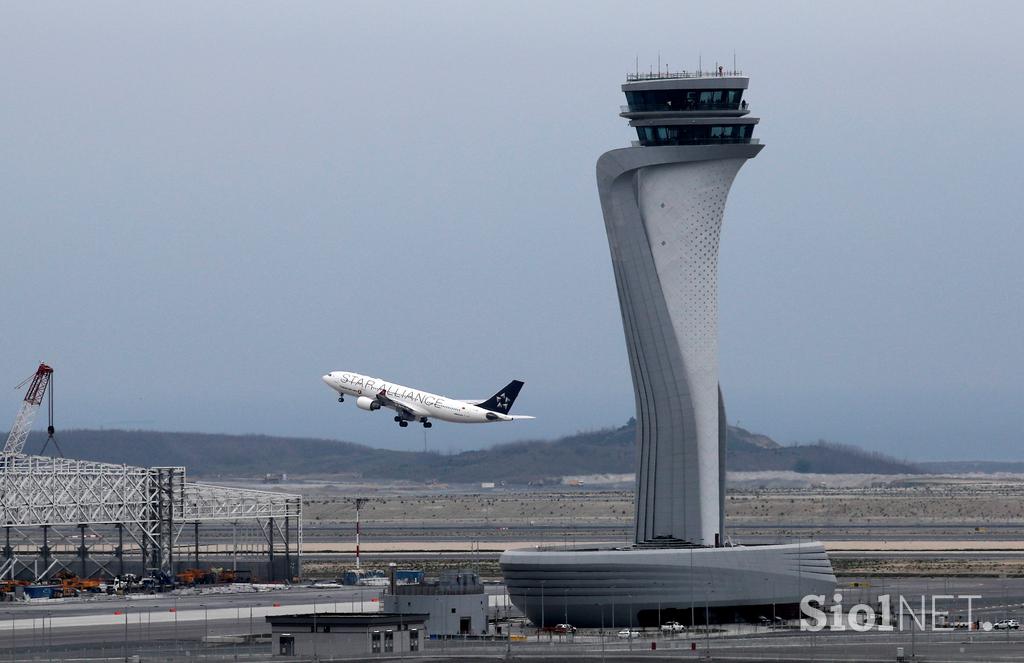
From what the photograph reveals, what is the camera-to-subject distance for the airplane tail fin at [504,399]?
16662cm

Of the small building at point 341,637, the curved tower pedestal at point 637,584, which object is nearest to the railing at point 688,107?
the curved tower pedestal at point 637,584

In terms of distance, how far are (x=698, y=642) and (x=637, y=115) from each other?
31888 millimetres

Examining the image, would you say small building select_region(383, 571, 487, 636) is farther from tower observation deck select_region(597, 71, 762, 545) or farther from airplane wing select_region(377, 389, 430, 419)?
airplane wing select_region(377, 389, 430, 419)

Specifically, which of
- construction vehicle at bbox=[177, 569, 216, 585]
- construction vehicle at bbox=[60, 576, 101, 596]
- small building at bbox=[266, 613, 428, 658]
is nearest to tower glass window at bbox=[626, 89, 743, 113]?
small building at bbox=[266, 613, 428, 658]

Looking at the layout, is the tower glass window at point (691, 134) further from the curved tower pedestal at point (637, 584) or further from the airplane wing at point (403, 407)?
the airplane wing at point (403, 407)

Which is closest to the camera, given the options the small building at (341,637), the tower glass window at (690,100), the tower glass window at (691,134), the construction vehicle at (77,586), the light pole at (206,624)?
the small building at (341,637)

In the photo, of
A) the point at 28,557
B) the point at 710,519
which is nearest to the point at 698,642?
the point at 710,519

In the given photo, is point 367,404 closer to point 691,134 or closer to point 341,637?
point 691,134

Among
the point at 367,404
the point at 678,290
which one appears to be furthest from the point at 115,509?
the point at 678,290

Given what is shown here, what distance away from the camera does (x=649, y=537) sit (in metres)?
118

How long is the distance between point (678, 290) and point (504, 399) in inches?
2037

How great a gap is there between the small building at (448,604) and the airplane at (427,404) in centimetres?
5690

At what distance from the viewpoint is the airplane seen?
167 metres

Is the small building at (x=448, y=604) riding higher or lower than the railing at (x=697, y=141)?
lower
